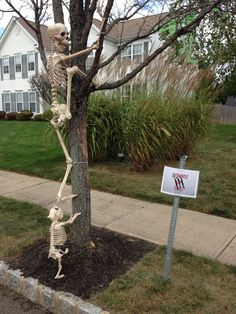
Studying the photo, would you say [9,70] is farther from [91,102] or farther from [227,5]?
[227,5]

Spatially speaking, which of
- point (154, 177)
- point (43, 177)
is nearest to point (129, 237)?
point (154, 177)

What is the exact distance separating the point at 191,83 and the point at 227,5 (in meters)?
3.37

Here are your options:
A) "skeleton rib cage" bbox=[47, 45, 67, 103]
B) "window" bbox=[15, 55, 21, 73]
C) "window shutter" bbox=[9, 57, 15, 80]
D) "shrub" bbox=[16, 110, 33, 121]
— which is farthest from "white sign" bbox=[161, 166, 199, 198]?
"window shutter" bbox=[9, 57, 15, 80]

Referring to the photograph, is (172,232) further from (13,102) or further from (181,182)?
(13,102)

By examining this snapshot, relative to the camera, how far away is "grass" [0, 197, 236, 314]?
2.93 metres

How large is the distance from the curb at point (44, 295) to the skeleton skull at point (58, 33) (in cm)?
216

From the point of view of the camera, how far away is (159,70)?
774 cm

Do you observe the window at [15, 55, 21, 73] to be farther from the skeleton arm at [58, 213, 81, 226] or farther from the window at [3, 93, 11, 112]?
the skeleton arm at [58, 213, 81, 226]

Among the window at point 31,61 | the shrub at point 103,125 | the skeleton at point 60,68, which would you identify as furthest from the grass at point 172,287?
the window at point 31,61

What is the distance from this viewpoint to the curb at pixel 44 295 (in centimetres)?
297

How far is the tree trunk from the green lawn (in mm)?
2231

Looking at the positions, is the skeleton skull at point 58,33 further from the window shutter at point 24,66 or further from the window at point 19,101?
the window at point 19,101

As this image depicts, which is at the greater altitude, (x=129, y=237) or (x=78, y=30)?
(x=78, y=30)

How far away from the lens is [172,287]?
3.19 metres
